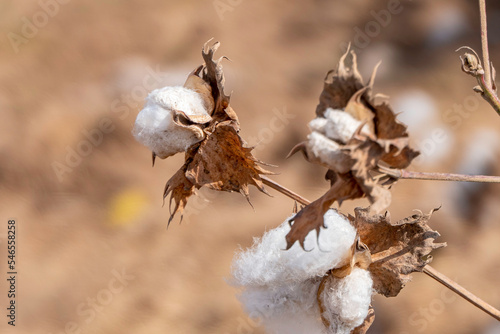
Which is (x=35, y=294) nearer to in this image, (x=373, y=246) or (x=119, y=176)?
(x=119, y=176)

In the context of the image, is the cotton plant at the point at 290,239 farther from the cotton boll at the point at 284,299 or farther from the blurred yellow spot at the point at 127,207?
the blurred yellow spot at the point at 127,207

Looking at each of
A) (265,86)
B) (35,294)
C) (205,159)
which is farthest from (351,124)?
(35,294)

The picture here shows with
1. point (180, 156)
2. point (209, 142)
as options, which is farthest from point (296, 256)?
point (180, 156)

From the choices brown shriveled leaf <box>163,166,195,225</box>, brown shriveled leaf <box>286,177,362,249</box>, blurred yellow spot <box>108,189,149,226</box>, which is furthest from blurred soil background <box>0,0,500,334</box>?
brown shriveled leaf <box>286,177,362,249</box>

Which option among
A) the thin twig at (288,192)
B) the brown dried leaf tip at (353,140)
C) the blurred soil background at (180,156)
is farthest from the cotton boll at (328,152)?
the blurred soil background at (180,156)

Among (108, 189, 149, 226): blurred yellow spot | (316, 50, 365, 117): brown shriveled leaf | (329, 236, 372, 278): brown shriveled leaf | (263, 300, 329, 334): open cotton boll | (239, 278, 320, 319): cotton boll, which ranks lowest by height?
(108, 189, 149, 226): blurred yellow spot

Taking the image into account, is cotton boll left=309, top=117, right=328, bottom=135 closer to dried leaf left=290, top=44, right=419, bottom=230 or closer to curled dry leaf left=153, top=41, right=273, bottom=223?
dried leaf left=290, top=44, right=419, bottom=230

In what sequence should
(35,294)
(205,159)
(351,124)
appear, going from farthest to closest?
1. (35,294)
2. (205,159)
3. (351,124)
